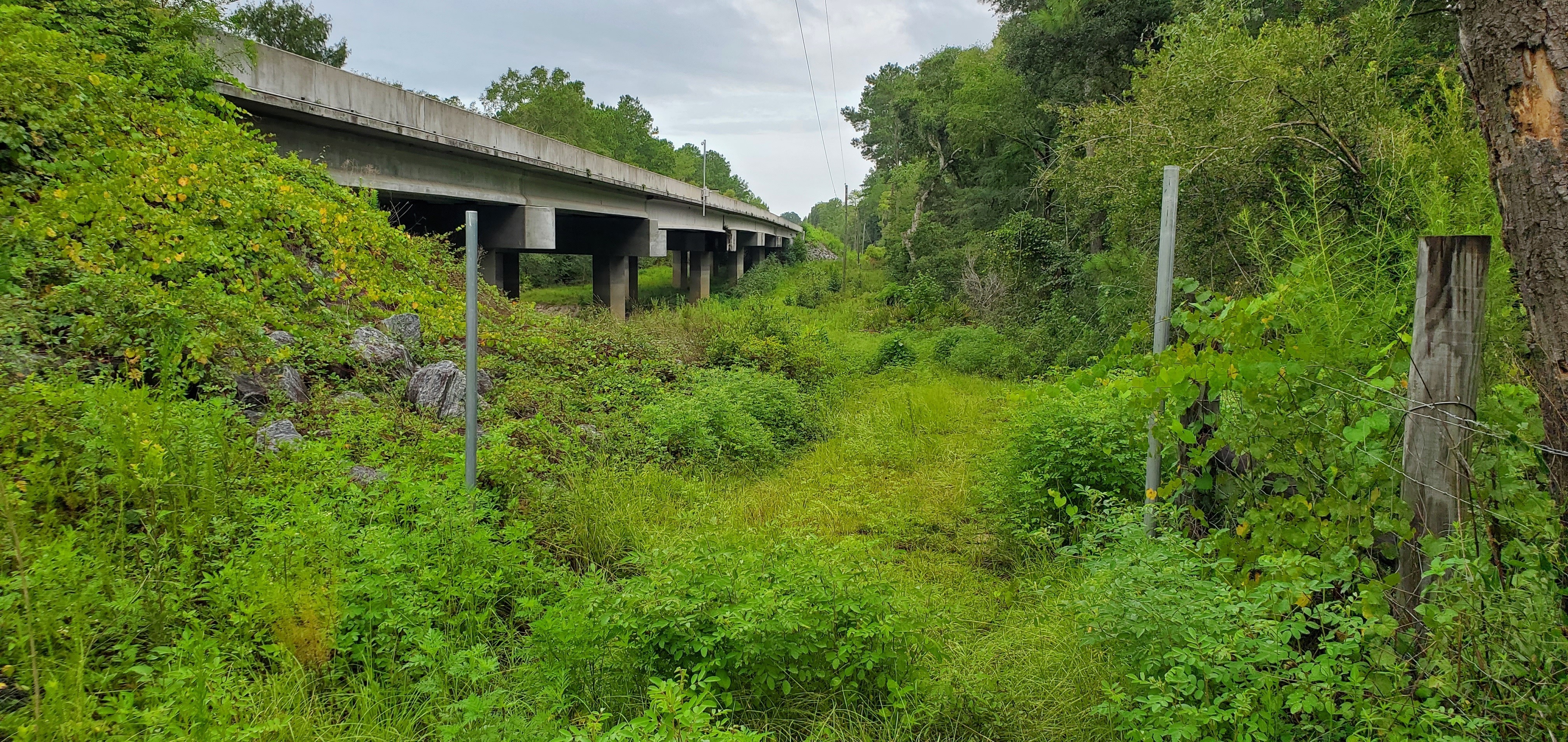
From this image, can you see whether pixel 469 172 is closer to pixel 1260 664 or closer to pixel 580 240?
pixel 580 240

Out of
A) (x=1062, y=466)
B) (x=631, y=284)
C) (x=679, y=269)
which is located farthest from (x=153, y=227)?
(x=679, y=269)

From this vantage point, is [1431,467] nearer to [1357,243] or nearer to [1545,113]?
[1545,113]

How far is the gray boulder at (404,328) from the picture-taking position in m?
7.71

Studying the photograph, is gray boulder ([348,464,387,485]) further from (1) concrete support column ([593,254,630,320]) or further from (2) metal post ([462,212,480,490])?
(1) concrete support column ([593,254,630,320])

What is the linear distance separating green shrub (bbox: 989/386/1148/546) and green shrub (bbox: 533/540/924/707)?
212 centimetres

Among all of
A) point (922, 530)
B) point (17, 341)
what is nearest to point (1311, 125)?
point (922, 530)

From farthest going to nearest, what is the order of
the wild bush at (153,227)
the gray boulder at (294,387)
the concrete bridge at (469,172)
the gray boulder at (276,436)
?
the concrete bridge at (469,172), the gray boulder at (294,387), the wild bush at (153,227), the gray boulder at (276,436)

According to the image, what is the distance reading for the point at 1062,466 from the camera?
555 centimetres

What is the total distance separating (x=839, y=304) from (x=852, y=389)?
16376 millimetres

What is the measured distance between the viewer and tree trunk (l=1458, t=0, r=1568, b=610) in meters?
2.17

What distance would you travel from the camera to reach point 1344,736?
2326 mm

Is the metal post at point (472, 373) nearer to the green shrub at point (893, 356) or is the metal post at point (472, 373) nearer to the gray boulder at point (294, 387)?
the gray boulder at point (294, 387)

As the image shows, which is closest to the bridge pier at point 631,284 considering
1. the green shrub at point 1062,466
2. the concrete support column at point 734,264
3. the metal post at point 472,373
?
the concrete support column at point 734,264

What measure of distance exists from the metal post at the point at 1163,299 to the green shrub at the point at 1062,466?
1.25 m
